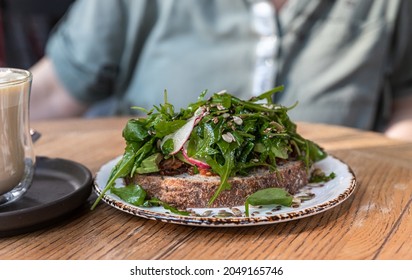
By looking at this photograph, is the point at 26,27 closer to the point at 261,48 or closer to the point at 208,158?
the point at 261,48

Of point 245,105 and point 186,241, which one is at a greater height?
point 245,105

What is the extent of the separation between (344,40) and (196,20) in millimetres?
572

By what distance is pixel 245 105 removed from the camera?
105 cm

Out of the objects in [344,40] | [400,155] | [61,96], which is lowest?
[61,96]

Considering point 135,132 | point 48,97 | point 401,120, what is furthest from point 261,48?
point 135,132

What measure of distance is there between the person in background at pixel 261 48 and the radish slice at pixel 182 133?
44.0 inches

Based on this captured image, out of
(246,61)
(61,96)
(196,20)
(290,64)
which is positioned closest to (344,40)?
(290,64)

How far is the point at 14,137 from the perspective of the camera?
3.32 ft

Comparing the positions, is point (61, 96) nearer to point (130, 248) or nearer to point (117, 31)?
point (117, 31)

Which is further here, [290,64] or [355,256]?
[290,64]

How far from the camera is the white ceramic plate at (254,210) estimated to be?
2.88 feet

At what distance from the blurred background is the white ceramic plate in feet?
8.38

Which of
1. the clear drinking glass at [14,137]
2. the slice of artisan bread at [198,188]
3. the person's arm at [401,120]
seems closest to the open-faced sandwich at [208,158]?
the slice of artisan bread at [198,188]
